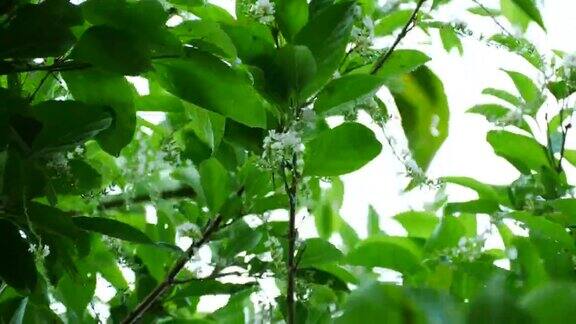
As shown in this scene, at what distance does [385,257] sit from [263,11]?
0.99 feet

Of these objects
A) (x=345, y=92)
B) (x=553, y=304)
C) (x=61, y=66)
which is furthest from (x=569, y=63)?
(x=553, y=304)

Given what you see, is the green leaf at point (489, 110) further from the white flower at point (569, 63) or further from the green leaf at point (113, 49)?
the green leaf at point (113, 49)

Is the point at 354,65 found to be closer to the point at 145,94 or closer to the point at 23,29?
the point at 145,94

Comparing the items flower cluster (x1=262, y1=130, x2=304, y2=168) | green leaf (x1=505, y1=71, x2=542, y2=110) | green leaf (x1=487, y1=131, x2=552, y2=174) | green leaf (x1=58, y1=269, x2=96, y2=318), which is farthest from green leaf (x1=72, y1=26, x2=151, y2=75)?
green leaf (x1=505, y1=71, x2=542, y2=110)

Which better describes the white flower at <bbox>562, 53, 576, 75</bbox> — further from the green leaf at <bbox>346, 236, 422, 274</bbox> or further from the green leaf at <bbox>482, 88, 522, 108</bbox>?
the green leaf at <bbox>346, 236, 422, 274</bbox>

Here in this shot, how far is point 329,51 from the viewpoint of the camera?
589mm

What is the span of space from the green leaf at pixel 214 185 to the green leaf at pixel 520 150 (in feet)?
0.96

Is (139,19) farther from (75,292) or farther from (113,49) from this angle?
(75,292)

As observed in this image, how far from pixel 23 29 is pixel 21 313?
8.0 inches

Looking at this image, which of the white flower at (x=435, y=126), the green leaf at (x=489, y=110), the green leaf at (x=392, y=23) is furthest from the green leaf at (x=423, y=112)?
the green leaf at (x=489, y=110)

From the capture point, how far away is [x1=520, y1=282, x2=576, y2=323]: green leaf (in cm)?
15

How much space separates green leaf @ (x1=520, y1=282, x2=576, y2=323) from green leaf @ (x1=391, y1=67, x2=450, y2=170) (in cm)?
50

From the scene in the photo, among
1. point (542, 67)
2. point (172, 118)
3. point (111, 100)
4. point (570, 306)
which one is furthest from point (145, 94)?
point (570, 306)

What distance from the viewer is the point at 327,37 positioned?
58cm
